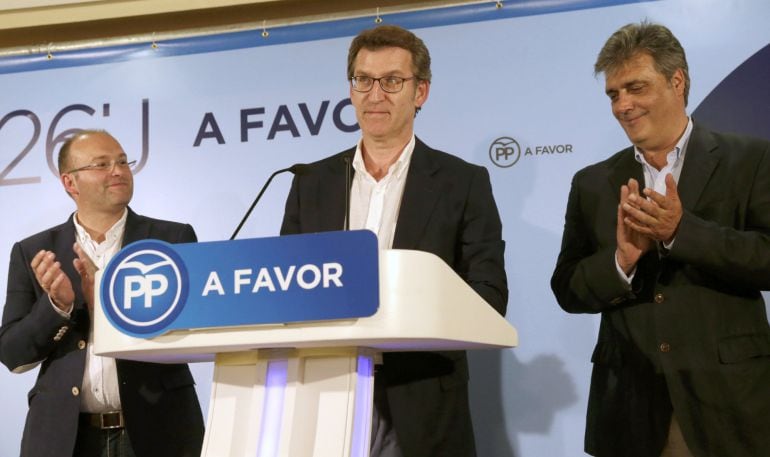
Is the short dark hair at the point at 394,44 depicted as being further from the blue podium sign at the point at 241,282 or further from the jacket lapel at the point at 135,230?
the blue podium sign at the point at 241,282

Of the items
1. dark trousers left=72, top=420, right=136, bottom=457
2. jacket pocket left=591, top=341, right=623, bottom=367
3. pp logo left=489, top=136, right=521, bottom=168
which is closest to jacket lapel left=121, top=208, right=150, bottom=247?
dark trousers left=72, top=420, right=136, bottom=457

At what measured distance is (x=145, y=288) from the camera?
204cm

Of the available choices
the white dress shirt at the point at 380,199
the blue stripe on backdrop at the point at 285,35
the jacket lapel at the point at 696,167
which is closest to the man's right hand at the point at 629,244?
the jacket lapel at the point at 696,167

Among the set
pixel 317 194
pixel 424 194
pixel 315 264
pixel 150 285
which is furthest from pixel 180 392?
pixel 315 264

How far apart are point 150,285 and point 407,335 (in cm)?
57

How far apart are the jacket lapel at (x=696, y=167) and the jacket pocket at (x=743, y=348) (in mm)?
395

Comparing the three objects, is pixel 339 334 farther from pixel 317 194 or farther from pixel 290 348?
pixel 317 194

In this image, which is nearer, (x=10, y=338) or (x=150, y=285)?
(x=150, y=285)

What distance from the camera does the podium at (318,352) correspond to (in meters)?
1.88

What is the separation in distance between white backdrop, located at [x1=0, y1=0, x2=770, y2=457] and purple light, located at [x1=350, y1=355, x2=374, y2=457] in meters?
1.67

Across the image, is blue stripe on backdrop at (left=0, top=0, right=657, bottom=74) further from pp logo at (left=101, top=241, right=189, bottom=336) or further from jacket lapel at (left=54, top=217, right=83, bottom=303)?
pp logo at (left=101, top=241, right=189, bottom=336)

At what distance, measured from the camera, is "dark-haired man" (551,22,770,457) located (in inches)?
103

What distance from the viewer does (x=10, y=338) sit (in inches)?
130

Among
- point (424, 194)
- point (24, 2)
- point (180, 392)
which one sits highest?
point (24, 2)
